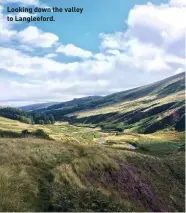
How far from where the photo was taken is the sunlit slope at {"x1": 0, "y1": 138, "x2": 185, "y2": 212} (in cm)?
2036

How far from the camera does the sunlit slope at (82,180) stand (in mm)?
20359

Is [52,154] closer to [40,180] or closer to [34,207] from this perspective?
[40,180]

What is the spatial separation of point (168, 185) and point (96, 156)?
9.76m

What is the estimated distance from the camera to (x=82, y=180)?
27.6m

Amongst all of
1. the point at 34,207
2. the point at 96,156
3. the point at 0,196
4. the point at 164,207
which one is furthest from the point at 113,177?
the point at 0,196

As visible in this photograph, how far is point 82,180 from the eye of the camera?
2761 cm

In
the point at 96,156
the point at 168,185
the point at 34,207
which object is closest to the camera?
the point at 34,207

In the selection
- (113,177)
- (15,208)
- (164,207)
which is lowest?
(164,207)

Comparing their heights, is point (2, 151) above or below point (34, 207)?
above

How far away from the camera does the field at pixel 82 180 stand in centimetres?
2038

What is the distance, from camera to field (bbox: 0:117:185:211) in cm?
2038

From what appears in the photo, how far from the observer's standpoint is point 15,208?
16.9 m

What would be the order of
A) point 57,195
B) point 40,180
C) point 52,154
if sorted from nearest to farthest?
point 57,195 < point 40,180 < point 52,154

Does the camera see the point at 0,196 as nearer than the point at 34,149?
Yes
